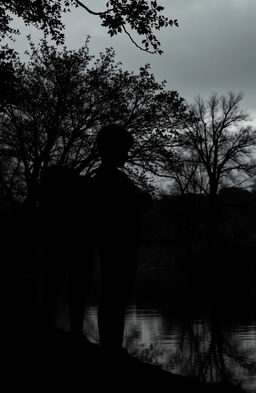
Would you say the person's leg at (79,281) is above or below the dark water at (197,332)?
above

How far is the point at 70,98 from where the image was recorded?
23969 millimetres

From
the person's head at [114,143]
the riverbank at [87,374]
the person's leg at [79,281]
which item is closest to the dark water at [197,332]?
the riverbank at [87,374]

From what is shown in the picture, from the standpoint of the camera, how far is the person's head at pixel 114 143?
13.5ft

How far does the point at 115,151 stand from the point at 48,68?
21.3 meters

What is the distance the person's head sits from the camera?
13.5 feet

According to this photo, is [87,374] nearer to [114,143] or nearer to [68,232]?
[68,232]

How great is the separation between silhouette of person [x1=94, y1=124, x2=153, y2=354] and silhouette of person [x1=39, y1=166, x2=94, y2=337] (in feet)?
0.77

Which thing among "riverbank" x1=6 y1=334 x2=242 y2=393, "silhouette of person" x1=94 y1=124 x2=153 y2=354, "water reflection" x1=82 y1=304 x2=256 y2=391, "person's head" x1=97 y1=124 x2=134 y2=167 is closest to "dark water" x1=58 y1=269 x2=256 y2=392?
"water reflection" x1=82 y1=304 x2=256 y2=391

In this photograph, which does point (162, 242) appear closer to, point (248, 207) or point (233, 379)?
point (248, 207)

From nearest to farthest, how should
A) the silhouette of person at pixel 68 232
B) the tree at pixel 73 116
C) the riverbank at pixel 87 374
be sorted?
the riverbank at pixel 87 374 < the silhouette of person at pixel 68 232 < the tree at pixel 73 116

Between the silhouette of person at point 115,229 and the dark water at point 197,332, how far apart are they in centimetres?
662

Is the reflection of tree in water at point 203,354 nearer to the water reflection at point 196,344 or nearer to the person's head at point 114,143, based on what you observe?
the water reflection at point 196,344

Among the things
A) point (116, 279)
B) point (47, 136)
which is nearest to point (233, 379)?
point (116, 279)

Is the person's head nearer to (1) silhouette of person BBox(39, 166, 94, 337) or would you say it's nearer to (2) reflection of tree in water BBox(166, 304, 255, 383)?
(1) silhouette of person BBox(39, 166, 94, 337)
